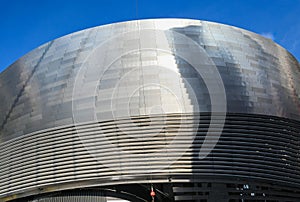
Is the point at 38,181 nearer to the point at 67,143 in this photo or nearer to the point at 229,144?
the point at 67,143

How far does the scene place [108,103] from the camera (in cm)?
2383

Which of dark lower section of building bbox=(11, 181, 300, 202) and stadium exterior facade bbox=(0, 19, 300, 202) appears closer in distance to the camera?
dark lower section of building bbox=(11, 181, 300, 202)

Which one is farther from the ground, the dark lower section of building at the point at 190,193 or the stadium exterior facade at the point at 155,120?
the stadium exterior facade at the point at 155,120

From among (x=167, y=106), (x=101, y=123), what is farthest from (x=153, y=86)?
(x=101, y=123)

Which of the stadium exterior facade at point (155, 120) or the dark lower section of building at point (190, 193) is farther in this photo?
the stadium exterior facade at point (155, 120)

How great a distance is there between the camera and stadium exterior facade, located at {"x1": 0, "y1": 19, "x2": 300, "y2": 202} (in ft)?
72.0

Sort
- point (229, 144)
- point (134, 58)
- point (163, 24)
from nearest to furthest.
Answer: point (229, 144) < point (134, 58) < point (163, 24)

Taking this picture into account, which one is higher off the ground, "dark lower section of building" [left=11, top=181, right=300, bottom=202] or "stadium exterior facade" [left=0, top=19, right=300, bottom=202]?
"stadium exterior facade" [left=0, top=19, right=300, bottom=202]

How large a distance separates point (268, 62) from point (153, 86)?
858 cm

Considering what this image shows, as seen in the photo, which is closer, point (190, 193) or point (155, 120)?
point (190, 193)

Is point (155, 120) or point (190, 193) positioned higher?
point (155, 120)

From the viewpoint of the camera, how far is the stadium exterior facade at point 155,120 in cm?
2195

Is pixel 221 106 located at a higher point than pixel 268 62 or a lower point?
lower

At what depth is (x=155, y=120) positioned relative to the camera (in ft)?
74.9
